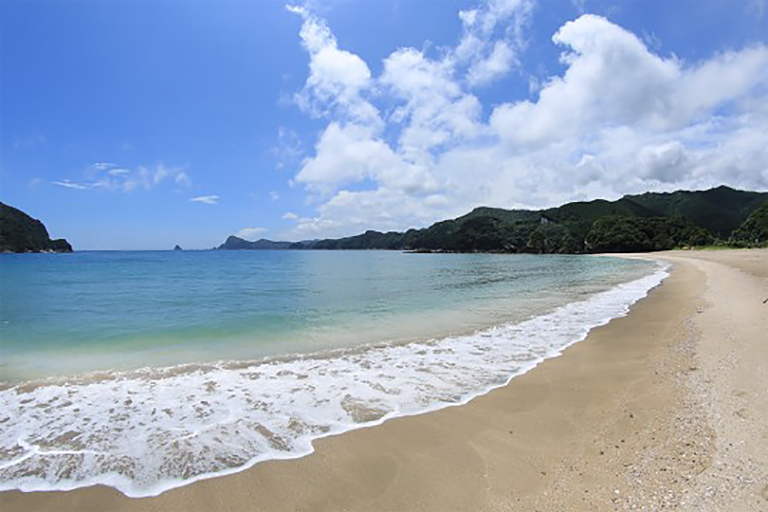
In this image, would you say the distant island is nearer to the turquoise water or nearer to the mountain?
the turquoise water

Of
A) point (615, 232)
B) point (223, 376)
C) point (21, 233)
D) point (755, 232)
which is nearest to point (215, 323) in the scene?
point (223, 376)

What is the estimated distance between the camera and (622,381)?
6395 mm

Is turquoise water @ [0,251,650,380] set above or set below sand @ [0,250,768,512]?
below

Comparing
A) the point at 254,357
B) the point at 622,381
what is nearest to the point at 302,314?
the point at 254,357

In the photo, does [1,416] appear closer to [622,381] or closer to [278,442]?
[278,442]

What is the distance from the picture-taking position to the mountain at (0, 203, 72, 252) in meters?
134

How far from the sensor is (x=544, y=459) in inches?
157

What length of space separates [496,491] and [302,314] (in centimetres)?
1257

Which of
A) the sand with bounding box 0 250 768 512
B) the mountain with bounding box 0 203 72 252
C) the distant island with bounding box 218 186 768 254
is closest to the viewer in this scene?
the sand with bounding box 0 250 768 512

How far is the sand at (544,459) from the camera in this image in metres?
3.32

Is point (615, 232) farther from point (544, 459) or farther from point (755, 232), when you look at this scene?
point (544, 459)

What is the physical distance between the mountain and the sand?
188 m

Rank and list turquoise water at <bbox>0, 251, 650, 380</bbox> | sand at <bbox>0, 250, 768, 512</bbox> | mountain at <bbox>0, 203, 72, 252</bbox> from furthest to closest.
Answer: mountain at <bbox>0, 203, 72, 252</bbox>
turquoise water at <bbox>0, 251, 650, 380</bbox>
sand at <bbox>0, 250, 768, 512</bbox>

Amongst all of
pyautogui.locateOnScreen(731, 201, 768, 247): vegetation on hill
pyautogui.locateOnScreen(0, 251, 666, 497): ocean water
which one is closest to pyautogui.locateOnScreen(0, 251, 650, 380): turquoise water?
pyautogui.locateOnScreen(0, 251, 666, 497): ocean water
